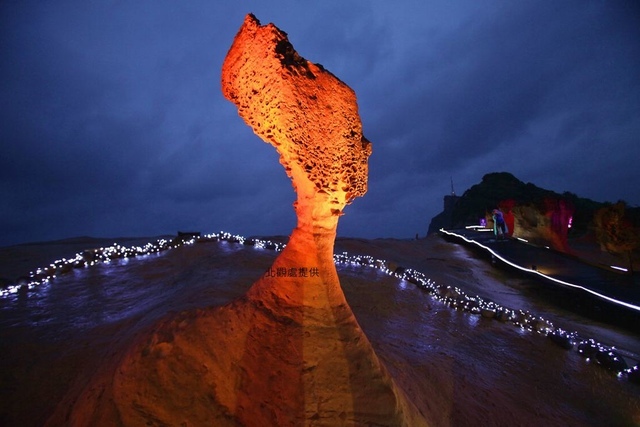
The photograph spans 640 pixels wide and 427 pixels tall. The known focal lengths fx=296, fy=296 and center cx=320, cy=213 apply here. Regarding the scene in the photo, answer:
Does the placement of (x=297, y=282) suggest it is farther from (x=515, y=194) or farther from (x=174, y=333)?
(x=515, y=194)

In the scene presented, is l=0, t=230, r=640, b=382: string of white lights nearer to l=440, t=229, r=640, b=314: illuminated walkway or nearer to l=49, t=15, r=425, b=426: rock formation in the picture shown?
l=440, t=229, r=640, b=314: illuminated walkway

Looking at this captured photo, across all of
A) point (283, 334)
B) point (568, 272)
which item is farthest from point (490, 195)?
point (283, 334)

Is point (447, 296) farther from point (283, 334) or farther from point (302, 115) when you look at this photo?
point (302, 115)

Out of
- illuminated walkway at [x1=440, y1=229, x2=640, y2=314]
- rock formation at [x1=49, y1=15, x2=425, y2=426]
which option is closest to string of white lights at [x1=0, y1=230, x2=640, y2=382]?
illuminated walkway at [x1=440, y1=229, x2=640, y2=314]

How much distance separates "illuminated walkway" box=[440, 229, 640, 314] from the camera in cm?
796

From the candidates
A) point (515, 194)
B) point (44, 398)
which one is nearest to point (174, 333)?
point (44, 398)

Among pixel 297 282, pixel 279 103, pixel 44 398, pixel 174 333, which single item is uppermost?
pixel 279 103

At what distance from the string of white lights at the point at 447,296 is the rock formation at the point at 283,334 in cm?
494

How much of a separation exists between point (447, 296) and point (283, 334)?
6292 millimetres

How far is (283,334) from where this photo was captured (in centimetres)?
265

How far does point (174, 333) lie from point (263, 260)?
17.6ft

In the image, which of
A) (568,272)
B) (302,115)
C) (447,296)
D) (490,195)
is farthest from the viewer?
(490,195)

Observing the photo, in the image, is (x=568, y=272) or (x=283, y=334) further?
(x=568, y=272)

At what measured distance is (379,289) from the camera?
7.38 metres
